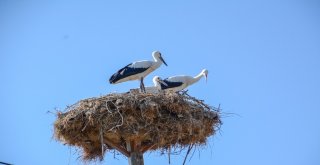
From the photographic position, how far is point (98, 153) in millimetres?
Answer: 13508

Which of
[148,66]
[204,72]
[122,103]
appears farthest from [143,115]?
[204,72]

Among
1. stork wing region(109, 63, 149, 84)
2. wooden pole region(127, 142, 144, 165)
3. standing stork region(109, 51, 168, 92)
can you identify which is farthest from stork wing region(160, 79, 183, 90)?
wooden pole region(127, 142, 144, 165)

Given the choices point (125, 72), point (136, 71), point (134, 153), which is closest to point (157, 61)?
point (136, 71)

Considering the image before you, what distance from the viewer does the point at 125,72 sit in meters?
15.7

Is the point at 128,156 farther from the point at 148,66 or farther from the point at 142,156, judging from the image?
the point at 148,66

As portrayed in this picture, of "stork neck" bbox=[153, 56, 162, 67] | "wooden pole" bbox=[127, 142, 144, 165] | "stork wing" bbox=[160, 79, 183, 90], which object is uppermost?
"stork neck" bbox=[153, 56, 162, 67]

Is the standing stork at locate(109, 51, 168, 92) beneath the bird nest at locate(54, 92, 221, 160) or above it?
above

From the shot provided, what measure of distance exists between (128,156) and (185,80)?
3.90 m

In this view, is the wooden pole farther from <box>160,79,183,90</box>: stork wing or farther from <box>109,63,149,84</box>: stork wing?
<box>160,79,183,90</box>: stork wing

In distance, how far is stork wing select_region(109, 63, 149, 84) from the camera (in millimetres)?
15555

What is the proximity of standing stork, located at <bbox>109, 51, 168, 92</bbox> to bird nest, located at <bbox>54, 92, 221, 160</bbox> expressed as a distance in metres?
2.67

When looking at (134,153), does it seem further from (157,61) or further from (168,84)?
(157,61)

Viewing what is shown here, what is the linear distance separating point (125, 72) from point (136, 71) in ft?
1.01

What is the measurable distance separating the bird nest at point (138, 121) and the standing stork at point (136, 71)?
2672 mm
